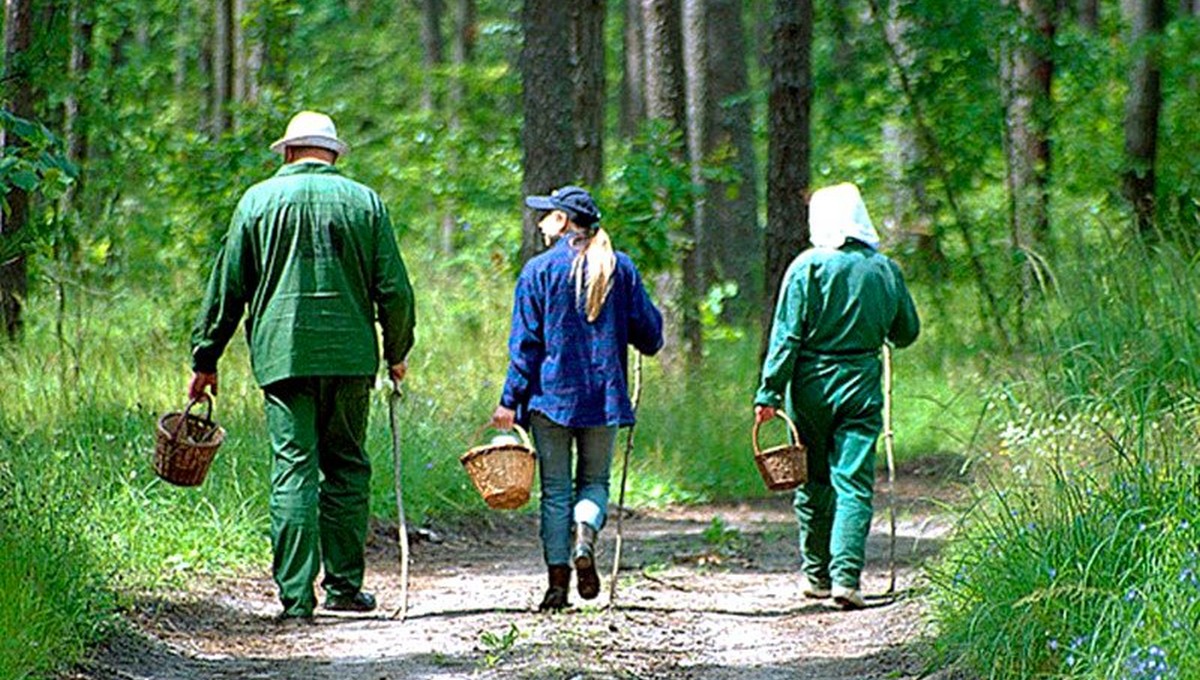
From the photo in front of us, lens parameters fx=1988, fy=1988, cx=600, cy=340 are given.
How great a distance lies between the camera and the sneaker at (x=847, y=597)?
936 centimetres

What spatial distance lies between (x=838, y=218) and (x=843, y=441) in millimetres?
1074

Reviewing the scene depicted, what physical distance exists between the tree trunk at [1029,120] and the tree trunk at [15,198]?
8.03 m

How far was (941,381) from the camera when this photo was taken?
17.0 m

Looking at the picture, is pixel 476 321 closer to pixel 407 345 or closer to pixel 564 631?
pixel 407 345

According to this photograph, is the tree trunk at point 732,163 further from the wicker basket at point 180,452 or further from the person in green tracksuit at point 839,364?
the wicker basket at point 180,452

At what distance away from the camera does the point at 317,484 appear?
895 cm

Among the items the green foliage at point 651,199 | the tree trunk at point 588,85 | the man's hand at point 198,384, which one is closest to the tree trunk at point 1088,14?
the green foliage at point 651,199

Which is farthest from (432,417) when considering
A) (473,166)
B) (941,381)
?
(473,166)

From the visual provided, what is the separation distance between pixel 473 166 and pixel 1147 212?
22.3 ft

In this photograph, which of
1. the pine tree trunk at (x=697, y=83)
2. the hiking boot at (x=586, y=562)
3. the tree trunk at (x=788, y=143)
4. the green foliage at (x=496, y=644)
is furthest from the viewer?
the pine tree trunk at (x=697, y=83)

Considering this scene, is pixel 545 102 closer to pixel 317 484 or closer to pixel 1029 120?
pixel 317 484

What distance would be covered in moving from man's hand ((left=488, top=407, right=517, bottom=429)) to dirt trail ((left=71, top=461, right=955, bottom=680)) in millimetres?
860

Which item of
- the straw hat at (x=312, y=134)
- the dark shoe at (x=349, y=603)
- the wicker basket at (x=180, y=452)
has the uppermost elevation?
the straw hat at (x=312, y=134)

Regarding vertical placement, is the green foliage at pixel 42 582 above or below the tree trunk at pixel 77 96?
below
